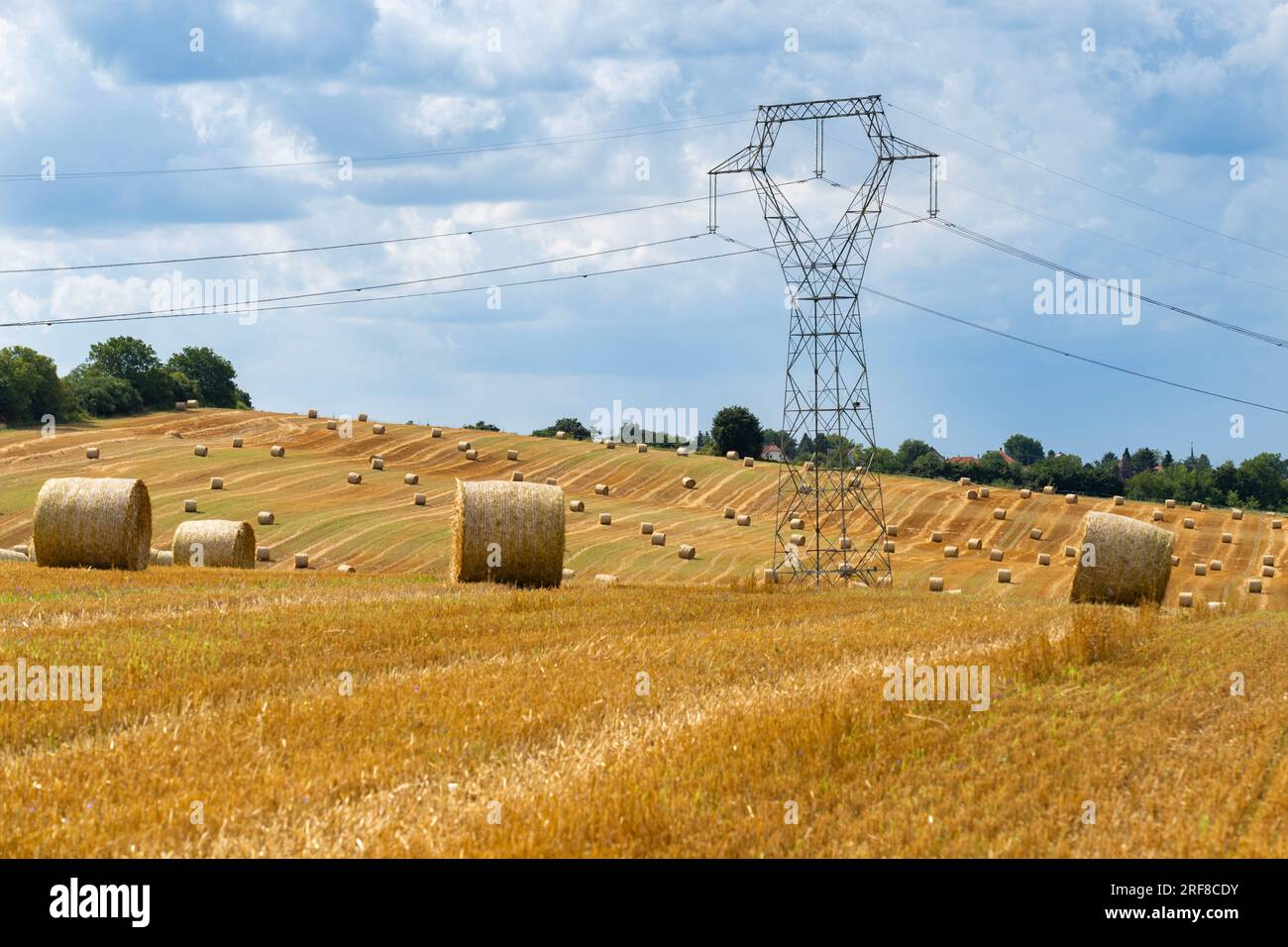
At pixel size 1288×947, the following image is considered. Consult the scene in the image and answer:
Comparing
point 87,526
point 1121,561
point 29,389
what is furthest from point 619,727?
point 29,389

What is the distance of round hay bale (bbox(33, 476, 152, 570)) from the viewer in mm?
34625

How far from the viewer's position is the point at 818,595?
29422 mm

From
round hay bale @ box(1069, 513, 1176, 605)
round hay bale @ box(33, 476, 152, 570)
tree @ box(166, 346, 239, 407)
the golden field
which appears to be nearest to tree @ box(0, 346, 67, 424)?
tree @ box(166, 346, 239, 407)

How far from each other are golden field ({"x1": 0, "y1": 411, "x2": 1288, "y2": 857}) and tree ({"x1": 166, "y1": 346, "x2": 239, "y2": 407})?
11556 centimetres

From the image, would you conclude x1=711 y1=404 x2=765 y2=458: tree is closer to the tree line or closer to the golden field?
the tree line

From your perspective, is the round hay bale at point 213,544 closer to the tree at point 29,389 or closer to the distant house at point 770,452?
the tree at point 29,389

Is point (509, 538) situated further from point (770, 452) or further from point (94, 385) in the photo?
point (770, 452)

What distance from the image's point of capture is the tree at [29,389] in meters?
94.6

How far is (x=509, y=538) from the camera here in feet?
98.4

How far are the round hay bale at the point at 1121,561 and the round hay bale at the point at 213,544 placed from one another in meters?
26.8

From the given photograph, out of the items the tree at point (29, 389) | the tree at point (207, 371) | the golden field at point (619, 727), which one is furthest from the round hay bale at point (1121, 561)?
the tree at point (207, 371)

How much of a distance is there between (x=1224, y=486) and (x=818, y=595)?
489 feet

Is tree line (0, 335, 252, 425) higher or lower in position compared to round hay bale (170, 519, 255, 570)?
higher
